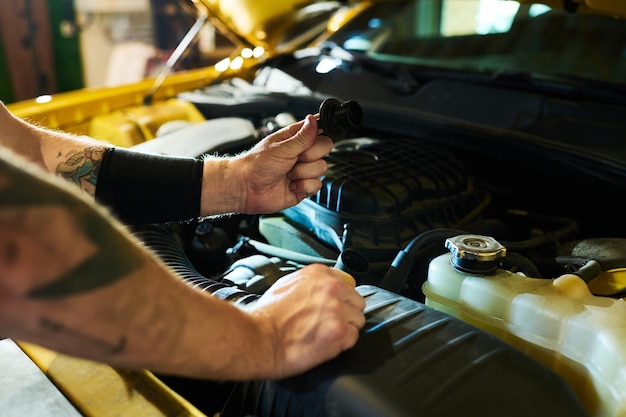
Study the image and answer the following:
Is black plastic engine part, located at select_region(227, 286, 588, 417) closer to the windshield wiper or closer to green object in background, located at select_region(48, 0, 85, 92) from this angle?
the windshield wiper

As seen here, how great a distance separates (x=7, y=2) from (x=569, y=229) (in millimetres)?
4392

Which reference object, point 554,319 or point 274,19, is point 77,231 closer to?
point 554,319

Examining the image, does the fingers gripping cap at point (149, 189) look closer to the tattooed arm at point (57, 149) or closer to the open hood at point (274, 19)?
the tattooed arm at point (57, 149)

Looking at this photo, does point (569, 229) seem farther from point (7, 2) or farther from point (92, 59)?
point (92, 59)

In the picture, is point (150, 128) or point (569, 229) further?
point (150, 128)

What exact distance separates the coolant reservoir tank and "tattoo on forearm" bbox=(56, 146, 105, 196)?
631 millimetres

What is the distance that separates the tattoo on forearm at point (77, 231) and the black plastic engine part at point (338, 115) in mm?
508

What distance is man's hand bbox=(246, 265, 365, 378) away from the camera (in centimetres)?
61

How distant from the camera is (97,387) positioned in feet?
2.38

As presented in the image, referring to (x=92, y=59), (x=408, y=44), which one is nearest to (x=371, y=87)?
(x=408, y=44)

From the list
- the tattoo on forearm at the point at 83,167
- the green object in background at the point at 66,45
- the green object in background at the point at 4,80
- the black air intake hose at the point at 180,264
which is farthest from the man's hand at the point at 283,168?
the green object in background at the point at 66,45

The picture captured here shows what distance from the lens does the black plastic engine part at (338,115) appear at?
0.95 meters

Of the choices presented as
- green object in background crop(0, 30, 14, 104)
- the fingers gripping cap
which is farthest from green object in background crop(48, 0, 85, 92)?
the fingers gripping cap

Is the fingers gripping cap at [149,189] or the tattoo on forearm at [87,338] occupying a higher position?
the tattoo on forearm at [87,338]
